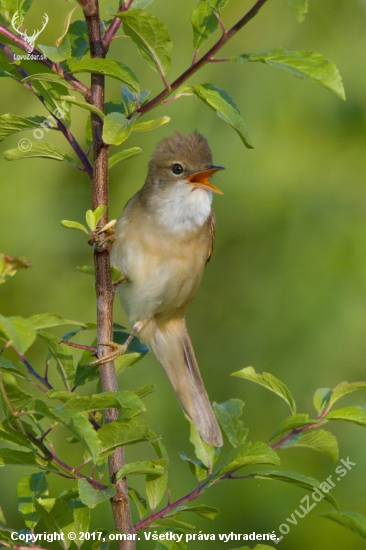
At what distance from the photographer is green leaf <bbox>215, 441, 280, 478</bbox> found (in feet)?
5.59

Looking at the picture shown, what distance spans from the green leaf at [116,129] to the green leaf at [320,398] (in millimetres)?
888

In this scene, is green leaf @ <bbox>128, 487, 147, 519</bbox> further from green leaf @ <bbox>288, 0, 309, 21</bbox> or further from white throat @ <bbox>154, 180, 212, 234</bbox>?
white throat @ <bbox>154, 180, 212, 234</bbox>

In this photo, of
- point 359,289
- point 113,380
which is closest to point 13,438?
point 113,380

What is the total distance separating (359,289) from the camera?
12.4 ft

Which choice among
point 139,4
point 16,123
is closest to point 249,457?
point 16,123

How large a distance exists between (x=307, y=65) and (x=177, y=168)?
1.73 meters

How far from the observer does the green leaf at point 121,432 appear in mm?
1604

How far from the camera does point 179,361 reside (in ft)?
11.8

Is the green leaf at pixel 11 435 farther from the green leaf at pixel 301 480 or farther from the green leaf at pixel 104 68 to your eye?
the green leaf at pixel 104 68

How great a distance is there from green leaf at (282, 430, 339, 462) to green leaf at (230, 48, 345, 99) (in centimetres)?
88

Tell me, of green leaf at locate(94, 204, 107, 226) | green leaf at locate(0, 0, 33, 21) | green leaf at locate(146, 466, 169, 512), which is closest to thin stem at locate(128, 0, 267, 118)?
green leaf at locate(94, 204, 107, 226)

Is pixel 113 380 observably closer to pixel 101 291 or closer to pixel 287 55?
pixel 101 291

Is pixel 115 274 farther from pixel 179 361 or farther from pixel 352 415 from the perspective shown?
pixel 179 361

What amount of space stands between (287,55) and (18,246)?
284cm
